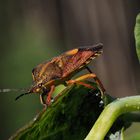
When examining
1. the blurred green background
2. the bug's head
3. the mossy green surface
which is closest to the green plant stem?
the mossy green surface

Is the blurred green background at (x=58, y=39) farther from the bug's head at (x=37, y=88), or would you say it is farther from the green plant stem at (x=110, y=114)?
the green plant stem at (x=110, y=114)

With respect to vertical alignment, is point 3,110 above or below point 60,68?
below

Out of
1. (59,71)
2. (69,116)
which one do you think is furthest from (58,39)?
(69,116)

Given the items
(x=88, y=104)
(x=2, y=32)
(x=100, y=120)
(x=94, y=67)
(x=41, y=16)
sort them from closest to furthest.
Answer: (x=100, y=120) < (x=88, y=104) < (x=94, y=67) < (x=2, y=32) < (x=41, y=16)

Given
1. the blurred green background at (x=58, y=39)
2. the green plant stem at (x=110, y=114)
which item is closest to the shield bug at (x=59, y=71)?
the green plant stem at (x=110, y=114)

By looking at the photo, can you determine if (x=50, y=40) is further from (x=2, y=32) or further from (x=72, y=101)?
(x=72, y=101)

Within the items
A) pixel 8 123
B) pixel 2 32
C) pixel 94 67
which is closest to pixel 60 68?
pixel 8 123

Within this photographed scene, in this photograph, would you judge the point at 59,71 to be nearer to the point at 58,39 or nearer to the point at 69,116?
the point at 69,116
